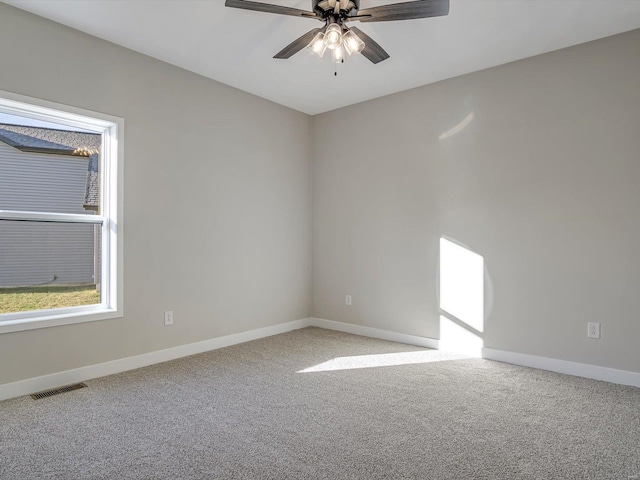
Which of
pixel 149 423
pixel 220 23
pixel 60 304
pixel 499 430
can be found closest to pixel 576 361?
pixel 499 430

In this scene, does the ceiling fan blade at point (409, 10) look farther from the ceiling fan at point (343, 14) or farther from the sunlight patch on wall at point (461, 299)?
the sunlight patch on wall at point (461, 299)

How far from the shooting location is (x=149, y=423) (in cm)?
237

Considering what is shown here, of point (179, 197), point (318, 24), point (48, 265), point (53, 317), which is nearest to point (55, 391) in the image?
point (53, 317)

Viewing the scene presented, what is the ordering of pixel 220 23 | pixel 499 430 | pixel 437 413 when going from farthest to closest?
pixel 220 23
pixel 437 413
pixel 499 430

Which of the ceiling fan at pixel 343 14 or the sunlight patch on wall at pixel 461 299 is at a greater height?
the ceiling fan at pixel 343 14

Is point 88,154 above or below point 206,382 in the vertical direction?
above

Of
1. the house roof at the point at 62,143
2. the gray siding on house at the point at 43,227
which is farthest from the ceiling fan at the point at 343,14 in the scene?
the gray siding on house at the point at 43,227

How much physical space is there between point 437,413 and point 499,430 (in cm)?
37

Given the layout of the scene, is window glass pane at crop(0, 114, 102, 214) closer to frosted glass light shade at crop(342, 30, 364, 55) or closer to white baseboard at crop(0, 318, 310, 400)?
white baseboard at crop(0, 318, 310, 400)

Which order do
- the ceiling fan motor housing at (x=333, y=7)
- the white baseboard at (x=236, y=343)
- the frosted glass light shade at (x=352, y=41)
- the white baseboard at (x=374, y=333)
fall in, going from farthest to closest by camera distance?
the white baseboard at (x=374, y=333), the white baseboard at (x=236, y=343), the frosted glass light shade at (x=352, y=41), the ceiling fan motor housing at (x=333, y=7)

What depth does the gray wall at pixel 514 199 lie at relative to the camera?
3.06 m

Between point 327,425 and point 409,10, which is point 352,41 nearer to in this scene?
point 409,10

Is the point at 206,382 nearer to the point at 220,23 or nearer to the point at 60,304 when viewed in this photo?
the point at 60,304

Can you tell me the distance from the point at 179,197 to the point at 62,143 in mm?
982
